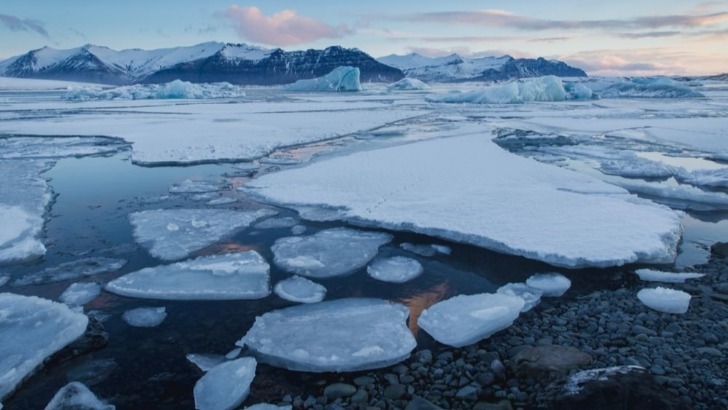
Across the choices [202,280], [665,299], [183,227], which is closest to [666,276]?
[665,299]

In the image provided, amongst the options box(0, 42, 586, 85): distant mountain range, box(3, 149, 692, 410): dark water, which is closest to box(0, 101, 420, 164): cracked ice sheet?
box(3, 149, 692, 410): dark water

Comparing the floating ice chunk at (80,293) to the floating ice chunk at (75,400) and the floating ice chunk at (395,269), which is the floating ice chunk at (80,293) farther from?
the floating ice chunk at (395,269)

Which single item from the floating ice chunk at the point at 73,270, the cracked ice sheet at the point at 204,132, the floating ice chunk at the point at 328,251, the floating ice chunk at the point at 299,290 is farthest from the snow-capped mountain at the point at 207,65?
the floating ice chunk at the point at 299,290

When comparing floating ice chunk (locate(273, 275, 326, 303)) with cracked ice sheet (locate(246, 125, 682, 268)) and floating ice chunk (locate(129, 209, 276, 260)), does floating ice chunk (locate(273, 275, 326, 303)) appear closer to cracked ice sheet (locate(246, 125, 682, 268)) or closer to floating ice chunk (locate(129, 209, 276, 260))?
floating ice chunk (locate(129, 209, 276, 260))

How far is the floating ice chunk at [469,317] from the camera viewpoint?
11.2ft

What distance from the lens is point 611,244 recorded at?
4.81 meters

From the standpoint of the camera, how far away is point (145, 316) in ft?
12.3

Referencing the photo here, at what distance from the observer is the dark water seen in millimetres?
2941

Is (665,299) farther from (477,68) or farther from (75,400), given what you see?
(477,68)

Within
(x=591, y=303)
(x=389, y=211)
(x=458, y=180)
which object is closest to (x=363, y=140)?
(x=458, y=180)

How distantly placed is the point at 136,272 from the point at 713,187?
Answer: 28.5 ft

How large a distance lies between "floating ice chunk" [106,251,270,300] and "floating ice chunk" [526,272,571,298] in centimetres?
241

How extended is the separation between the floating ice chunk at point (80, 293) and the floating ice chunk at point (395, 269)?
248 cm

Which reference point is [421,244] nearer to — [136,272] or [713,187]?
[136,272]
